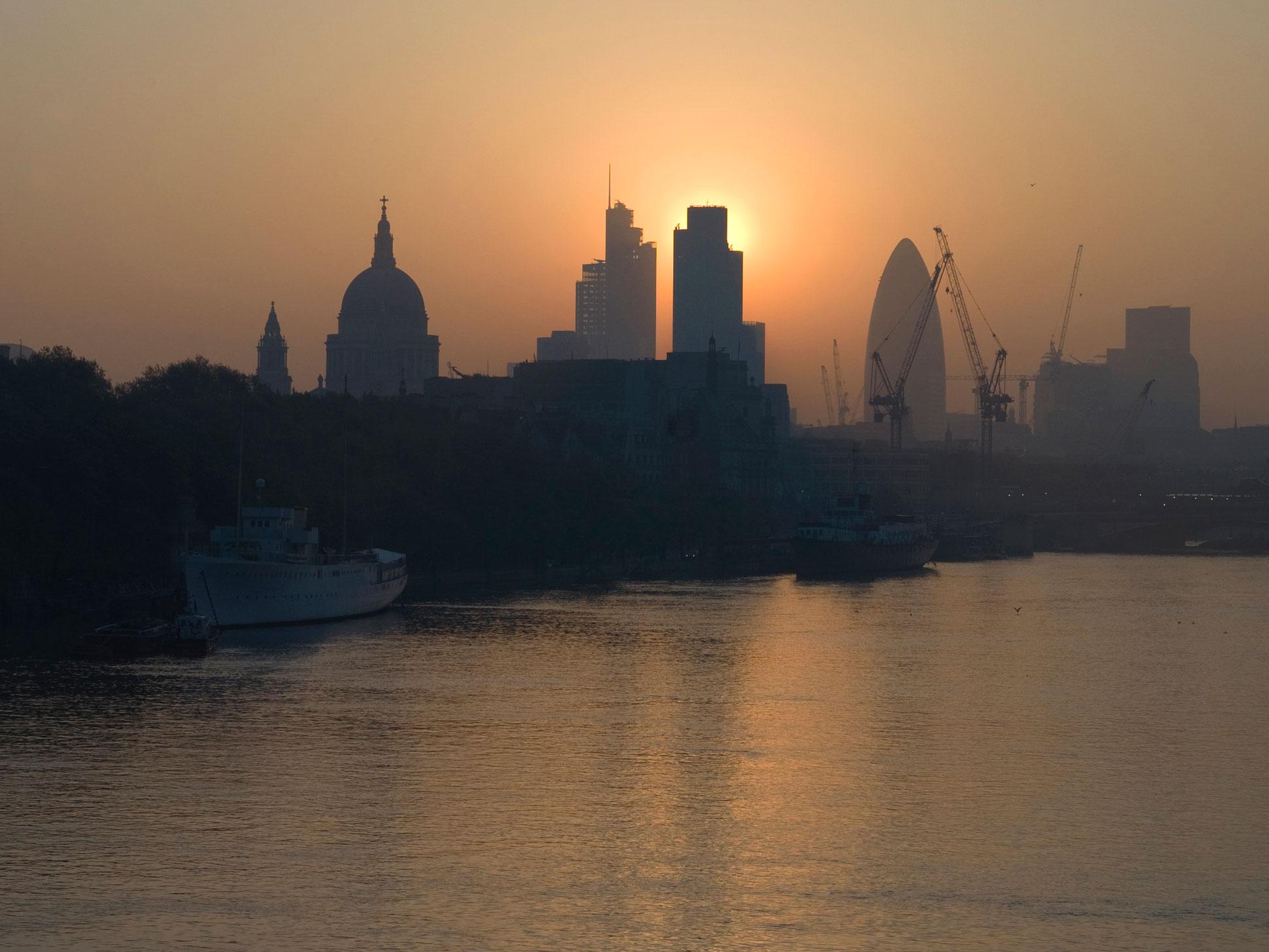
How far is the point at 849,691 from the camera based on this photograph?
239 ft

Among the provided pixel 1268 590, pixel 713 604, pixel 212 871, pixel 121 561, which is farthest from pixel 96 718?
pixel 1268 590

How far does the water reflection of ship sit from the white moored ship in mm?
73823

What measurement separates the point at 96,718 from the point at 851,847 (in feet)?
90.9

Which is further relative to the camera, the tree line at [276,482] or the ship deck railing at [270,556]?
the tree line at [276,482]

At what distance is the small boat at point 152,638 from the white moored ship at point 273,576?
701cm

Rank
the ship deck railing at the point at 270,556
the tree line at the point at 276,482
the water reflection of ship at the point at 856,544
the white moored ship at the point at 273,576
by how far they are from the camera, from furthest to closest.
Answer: the water reflection of ship at the point at 856,544 → the tree line at the point at 276,482 → the ship deck railing at the point at 270,556 → the white moored ship at the point at 273,576

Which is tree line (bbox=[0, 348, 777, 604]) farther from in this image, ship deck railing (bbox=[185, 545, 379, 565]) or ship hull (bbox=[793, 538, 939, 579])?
ship hull (bbox=[793, 538, 939, 579])

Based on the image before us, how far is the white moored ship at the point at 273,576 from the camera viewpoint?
90.8 m

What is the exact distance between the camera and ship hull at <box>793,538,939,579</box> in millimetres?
172000

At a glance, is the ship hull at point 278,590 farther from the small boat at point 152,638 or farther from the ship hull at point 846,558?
the ship hull at point 846,558

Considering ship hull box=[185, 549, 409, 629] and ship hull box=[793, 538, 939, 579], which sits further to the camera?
ship hull box=[793, 538, 939, 579]

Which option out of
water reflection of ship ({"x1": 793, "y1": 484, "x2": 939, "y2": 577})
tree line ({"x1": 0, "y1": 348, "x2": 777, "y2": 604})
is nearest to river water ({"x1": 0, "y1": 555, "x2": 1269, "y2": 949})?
tree line ({"x1": 0, "y1": 348, "x2": 777, "y2": 604})

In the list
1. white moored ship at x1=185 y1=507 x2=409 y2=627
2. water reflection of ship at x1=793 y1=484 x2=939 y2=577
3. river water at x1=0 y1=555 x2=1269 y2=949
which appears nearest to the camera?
river water at x1=0 y1=555 x2=1269 y2=949

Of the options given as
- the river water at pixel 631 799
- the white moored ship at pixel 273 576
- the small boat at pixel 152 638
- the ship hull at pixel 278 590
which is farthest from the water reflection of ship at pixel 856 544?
the small boat at pixel 152 638
